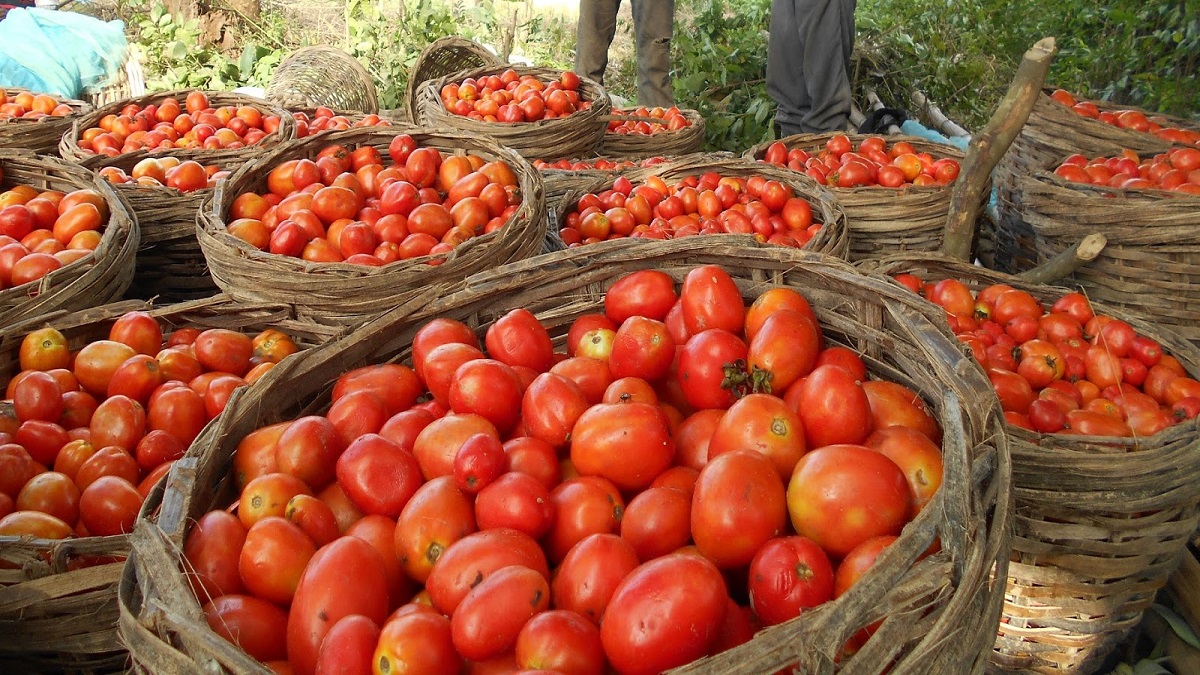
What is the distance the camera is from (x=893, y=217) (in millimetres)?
3441

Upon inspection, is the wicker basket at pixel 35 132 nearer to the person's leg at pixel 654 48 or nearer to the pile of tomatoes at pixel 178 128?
the pile of tomatoes at pixel 178 128

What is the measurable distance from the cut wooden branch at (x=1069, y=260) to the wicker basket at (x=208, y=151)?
322cm

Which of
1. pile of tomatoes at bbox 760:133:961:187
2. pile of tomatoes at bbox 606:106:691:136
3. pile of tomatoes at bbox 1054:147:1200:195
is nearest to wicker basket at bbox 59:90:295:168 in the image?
pile of tomatoes at bbox 606:106:691:136

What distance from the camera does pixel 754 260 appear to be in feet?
6.34

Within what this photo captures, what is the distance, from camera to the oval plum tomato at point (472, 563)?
1199 mm

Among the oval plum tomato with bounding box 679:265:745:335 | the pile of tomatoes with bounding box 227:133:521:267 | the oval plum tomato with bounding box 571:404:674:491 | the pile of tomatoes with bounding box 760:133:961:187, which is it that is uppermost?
the oval plum tomato with bounding box 679:265:745:335

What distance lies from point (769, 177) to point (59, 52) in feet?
17.5

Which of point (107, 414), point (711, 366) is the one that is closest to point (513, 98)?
point (107, 414)

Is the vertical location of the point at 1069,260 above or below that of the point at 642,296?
below

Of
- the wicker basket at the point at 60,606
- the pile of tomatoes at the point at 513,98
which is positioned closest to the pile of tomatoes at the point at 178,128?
the pile of tomatoes at the point at 513,98

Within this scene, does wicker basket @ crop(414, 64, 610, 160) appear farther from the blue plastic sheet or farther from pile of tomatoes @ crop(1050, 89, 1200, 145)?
the blue plastic sheet

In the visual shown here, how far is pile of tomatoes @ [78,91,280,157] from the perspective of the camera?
4.08m

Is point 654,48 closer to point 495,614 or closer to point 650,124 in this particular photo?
point 650,124

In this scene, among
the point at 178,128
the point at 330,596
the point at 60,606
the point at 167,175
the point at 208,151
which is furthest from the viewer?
the point at 178,128
